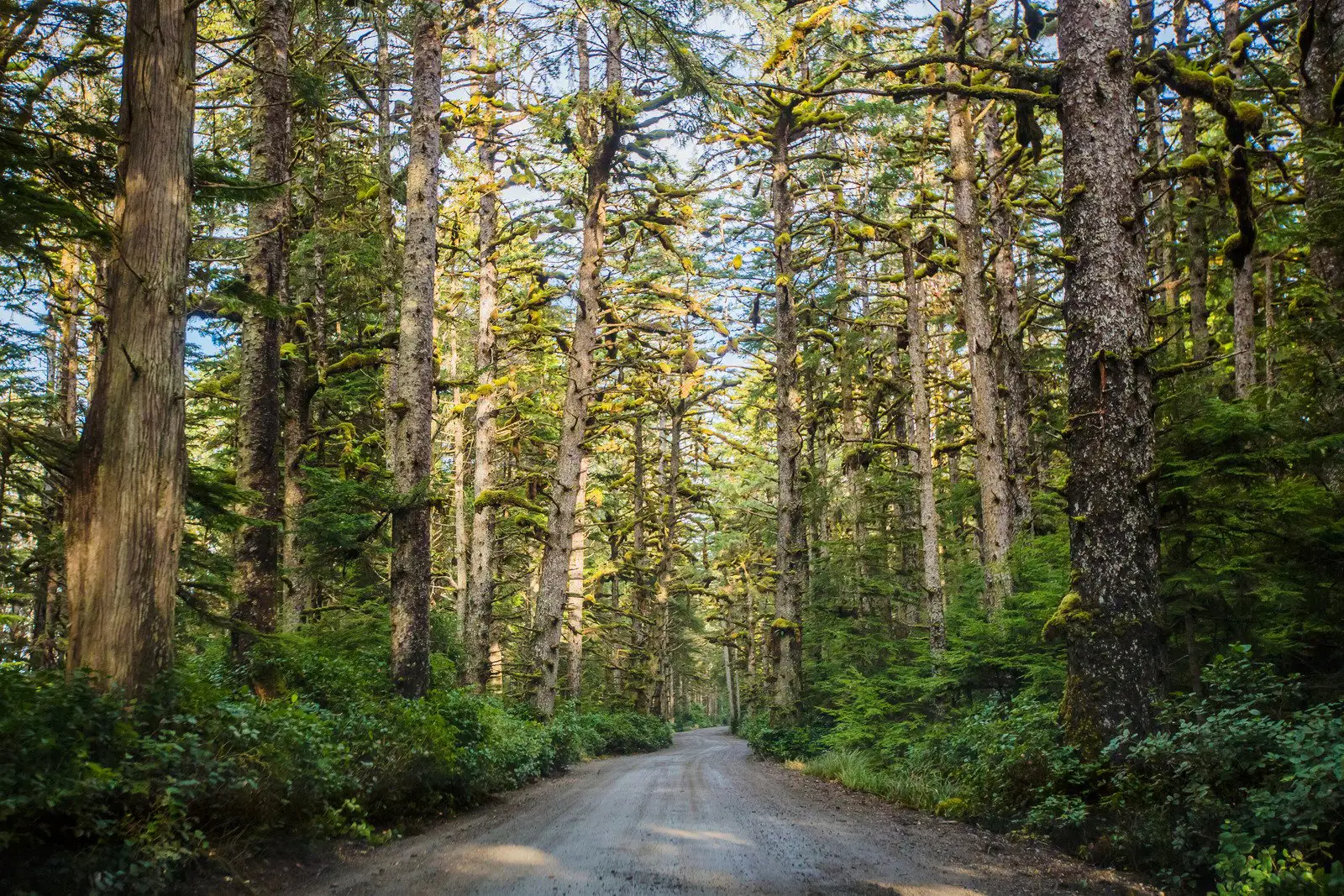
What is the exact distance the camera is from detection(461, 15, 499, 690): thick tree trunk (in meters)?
18.1

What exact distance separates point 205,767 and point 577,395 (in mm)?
13237

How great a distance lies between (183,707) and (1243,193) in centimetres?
965

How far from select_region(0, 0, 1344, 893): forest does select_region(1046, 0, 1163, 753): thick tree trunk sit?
0.04 metres

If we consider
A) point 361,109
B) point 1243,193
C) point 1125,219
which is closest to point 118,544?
point 1125,219

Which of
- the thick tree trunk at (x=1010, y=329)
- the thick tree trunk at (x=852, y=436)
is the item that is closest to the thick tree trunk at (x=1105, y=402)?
the thick tree trunk at (x=1010, y=329)

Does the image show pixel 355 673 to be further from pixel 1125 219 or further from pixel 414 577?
pixel 1125 219

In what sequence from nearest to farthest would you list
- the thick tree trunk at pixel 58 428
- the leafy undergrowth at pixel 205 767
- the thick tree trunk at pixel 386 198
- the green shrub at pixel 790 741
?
1. the leafy undergrowth at pixel 205 767
2. the thick tree trunk at pixel 58 428
3. the thick tree trunk at pixel 386 198
4. the green shrub at pixel 790 741

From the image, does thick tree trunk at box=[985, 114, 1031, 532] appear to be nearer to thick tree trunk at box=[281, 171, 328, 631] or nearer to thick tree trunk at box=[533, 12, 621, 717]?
thick tree trunk at box=[533, 12, 621, 717]

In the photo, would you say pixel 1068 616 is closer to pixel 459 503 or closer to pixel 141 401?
pixel 141 401

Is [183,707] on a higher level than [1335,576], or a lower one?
lower

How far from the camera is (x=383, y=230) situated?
1420cm

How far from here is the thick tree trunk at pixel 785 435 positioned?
764 inches

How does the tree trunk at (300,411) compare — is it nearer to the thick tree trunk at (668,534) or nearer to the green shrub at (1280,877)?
the thick tree trunk at (668,534)

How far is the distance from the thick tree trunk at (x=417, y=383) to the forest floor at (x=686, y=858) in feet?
9.21
